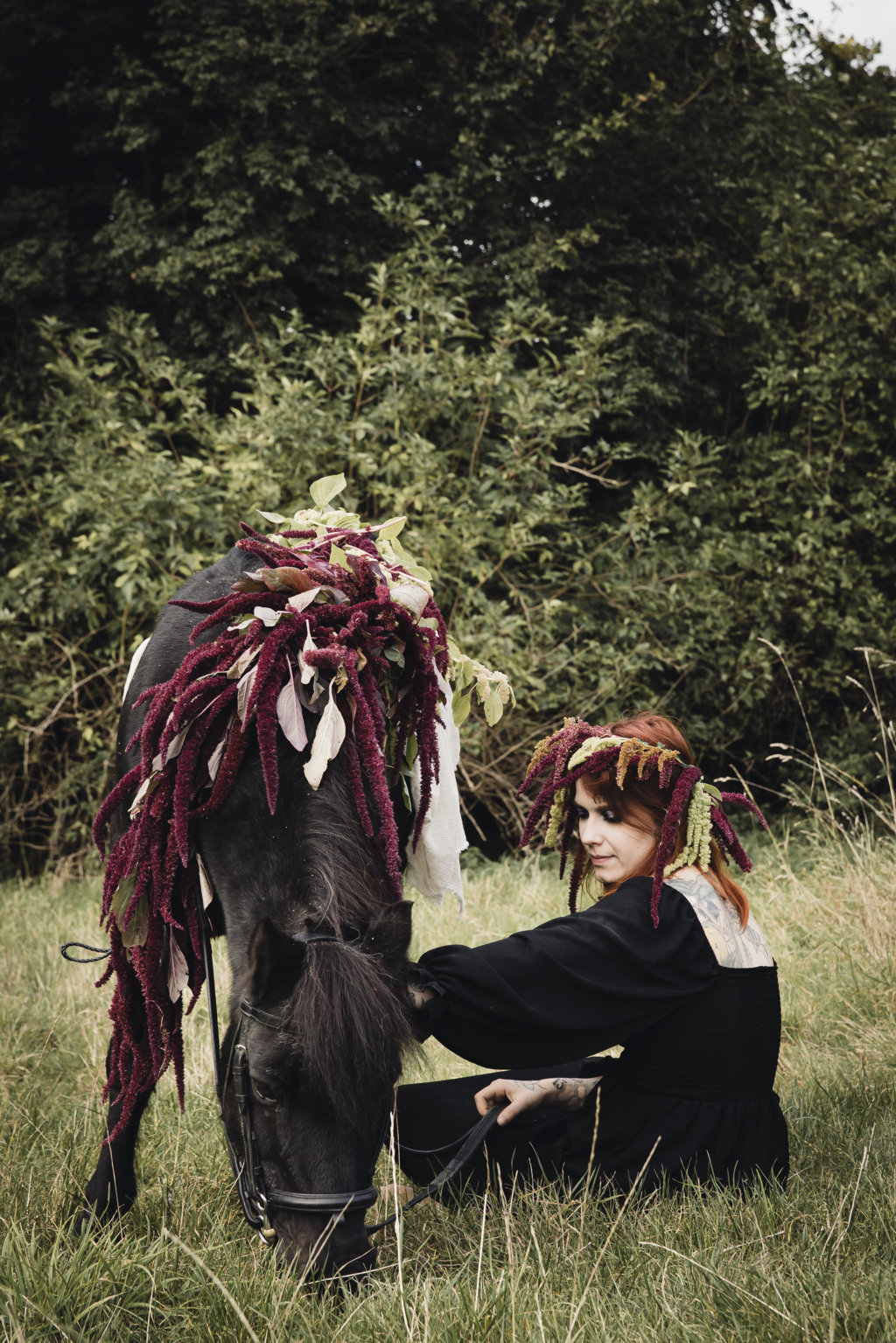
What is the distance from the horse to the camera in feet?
6.31

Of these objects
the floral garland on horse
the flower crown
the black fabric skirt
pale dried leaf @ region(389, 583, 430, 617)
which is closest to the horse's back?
the floral garland on horse

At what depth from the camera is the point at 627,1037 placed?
8.38 feet

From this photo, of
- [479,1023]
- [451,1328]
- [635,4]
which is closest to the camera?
[451,1328]

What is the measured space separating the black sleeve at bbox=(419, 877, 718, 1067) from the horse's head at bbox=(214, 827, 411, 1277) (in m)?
0.33

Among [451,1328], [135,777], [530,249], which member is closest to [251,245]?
[530,249]

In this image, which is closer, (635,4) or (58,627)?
(58,627)

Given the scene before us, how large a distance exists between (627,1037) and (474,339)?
24.6ft

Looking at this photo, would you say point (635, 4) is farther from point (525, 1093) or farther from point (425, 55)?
point (525, 1093)

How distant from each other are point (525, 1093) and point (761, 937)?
0.74 meters

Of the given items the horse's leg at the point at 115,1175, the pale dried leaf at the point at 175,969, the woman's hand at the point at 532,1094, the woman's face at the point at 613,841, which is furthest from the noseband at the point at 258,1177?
the woman's face at the point at 613,841

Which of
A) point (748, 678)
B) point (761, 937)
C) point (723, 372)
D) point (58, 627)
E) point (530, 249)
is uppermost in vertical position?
point (530, 249)

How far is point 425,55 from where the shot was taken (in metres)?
9.09

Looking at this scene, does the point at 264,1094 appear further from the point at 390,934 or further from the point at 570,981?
the point at 570,981

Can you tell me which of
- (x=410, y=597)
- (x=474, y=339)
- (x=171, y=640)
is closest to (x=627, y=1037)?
(x=410, y=597)
